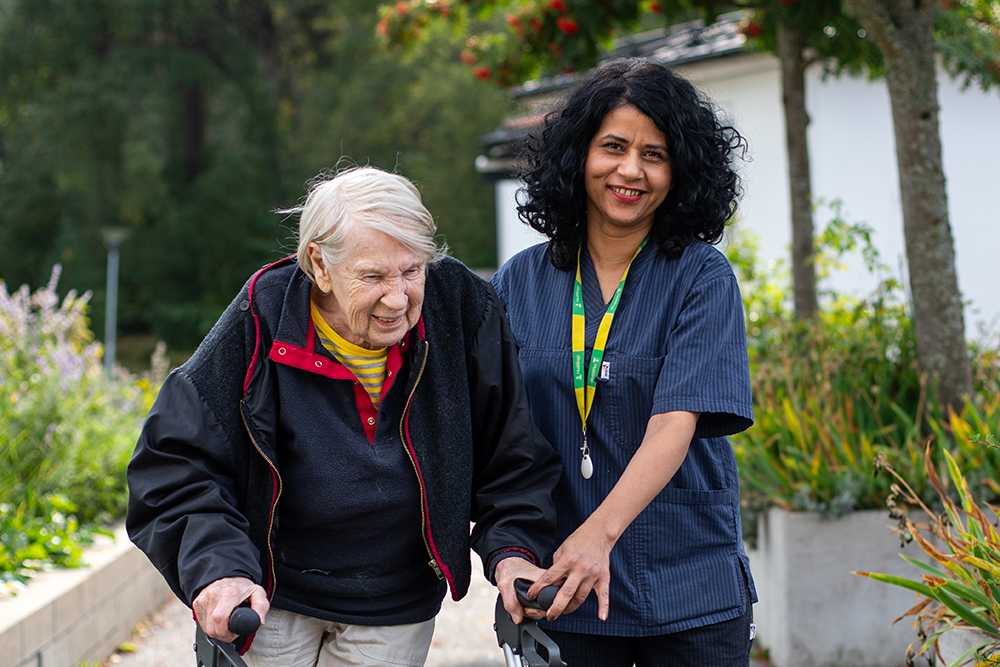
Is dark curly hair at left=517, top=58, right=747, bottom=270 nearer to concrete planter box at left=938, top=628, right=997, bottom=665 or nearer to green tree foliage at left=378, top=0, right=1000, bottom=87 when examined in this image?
concrete planter box at left=938, top=628, right=997, bottom=665

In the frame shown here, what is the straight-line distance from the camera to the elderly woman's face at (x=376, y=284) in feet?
6.48

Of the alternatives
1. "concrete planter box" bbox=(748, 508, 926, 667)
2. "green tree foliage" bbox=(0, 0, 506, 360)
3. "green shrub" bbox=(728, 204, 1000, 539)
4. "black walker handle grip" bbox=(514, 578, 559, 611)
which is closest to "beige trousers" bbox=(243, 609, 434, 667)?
"black walker handle grip" bbox=(514, 578, 559, 611)

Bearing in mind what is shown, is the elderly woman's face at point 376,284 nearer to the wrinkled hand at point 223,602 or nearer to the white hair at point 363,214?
the white hair at point 363,214

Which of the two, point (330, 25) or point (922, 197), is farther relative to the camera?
point (330, 25)

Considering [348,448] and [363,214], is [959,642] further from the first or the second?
[363,214]

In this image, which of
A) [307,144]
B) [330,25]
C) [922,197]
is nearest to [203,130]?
[307,144]

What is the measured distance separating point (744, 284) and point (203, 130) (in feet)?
89.9

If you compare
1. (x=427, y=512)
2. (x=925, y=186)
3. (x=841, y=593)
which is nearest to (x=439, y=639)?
(x=841, y=593)

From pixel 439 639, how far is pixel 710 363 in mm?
2965

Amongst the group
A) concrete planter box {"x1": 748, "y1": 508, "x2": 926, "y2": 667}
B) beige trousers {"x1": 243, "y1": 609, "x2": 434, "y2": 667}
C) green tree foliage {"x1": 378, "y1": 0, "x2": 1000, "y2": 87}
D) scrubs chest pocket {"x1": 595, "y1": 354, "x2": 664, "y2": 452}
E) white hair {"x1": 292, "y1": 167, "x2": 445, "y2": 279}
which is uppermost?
green tree foliage {"x1": 378, "y1": 0, "x2": 1000, "y2": 87}

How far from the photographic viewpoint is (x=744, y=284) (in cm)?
624

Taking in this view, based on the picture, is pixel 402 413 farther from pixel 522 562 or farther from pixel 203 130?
pixel 203 130

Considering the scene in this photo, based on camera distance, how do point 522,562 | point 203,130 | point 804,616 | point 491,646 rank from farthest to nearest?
point 203,130 < point 491,646 < point 804,616 < point 522,562

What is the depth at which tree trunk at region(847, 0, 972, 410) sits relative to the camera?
395 cm
